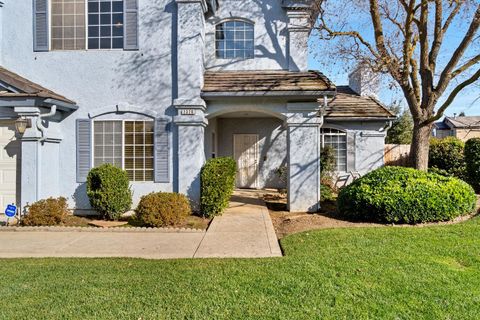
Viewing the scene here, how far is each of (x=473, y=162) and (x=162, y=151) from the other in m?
11.5

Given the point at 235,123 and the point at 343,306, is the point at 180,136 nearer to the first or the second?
the point at 235,123

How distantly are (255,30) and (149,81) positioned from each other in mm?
4758

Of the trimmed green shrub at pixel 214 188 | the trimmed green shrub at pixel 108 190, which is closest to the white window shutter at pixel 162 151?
the trimmed green shrub at pixel 108 190

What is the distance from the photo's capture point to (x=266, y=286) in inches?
171

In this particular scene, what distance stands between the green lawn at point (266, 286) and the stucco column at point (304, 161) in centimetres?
378

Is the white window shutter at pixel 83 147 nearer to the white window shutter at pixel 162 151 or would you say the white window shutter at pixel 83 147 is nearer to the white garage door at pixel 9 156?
the white garage door at pixel 9 156

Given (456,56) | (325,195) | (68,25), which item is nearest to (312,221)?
(325,195)

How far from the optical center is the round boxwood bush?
309 inches

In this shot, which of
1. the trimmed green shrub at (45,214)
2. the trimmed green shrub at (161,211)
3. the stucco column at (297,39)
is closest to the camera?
the trimmed green shrub at (161,211)

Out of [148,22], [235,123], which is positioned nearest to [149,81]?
[148,22]

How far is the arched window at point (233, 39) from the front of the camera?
12125mm

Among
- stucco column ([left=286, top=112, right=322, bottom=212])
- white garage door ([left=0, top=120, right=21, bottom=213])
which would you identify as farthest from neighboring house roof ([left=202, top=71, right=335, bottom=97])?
white garage door ([left=0, top=120, right=21, bottom=213])

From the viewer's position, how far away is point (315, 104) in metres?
9.75

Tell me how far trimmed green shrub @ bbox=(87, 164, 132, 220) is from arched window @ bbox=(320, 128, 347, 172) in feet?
30.2
